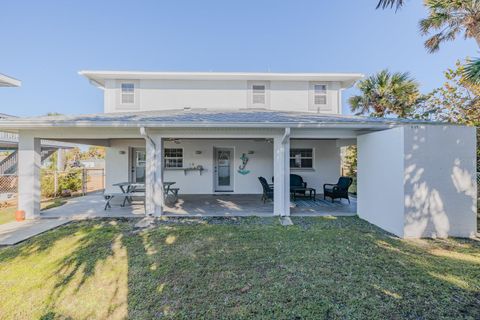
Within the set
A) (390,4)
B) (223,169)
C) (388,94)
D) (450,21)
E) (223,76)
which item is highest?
(450,21)

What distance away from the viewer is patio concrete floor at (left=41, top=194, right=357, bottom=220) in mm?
7434

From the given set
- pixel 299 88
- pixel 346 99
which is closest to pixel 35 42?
pixel 299 88

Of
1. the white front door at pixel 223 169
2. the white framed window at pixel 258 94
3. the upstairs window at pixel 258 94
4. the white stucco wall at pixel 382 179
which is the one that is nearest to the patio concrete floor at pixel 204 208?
the white stucco wall at pixel 382 179

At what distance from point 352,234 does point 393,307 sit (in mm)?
2860

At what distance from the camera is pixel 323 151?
38.5 feet

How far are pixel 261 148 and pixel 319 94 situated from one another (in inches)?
171

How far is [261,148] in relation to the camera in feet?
37.8

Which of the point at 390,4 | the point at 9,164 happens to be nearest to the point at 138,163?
the point at 9,164

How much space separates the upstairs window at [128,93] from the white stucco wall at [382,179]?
1081 cm

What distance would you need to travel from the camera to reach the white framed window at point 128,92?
37.7ft

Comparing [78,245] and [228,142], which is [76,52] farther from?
[78,245]

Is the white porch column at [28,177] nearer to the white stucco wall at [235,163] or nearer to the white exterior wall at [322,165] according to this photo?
the white stucco wall at [235,163]

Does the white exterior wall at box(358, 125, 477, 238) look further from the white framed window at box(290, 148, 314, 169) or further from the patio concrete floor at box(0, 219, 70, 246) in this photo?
the patio concrete floor at box(0, 219, 70, 246)

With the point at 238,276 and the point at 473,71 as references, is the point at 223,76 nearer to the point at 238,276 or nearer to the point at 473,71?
the point at 473,71
